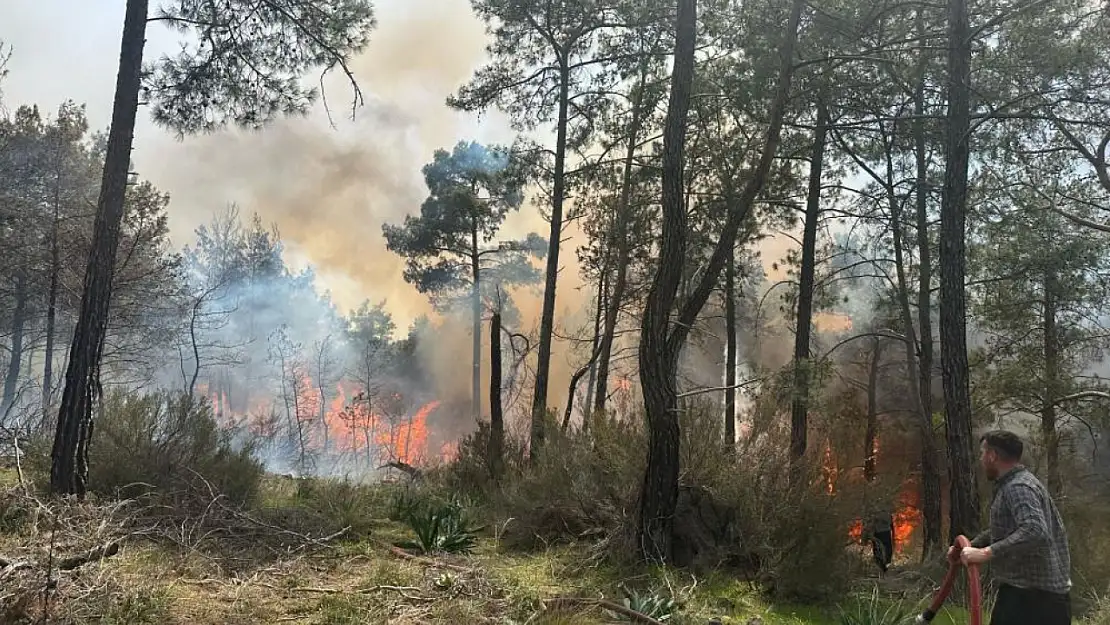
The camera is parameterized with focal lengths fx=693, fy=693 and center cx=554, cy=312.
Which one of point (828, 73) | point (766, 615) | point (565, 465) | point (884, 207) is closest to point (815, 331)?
point (884, 207)

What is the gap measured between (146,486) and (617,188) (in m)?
12.1

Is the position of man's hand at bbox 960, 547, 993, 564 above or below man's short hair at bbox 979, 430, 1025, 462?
below

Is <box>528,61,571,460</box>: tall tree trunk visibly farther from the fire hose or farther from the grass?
the fire hose

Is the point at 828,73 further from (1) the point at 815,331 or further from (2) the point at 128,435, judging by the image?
(1) the point at 815,331

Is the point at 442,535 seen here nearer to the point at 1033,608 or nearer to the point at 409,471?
the point at 409,471

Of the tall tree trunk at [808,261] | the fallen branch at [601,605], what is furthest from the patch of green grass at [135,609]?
the tall tree trunk at [808,261]

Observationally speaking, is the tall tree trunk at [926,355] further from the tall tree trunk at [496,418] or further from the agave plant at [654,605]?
the agave plant at [654,605]

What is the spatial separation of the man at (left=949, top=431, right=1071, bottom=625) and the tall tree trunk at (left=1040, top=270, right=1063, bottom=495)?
1013 cm

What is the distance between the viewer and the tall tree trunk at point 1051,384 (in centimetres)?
1300

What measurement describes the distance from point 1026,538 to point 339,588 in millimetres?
5009

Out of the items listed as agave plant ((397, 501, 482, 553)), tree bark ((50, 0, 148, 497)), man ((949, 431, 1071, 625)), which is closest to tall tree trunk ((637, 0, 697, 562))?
agave plant ((397, 501, 482, 553))

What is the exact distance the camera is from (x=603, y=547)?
298 inches

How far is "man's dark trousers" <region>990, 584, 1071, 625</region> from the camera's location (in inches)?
154

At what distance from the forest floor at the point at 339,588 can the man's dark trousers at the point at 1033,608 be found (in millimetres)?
1579
